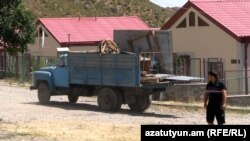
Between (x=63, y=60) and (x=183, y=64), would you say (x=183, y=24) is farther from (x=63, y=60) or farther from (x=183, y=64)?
(x=63, y=60)

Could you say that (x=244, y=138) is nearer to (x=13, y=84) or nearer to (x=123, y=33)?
(x=123, y=33)

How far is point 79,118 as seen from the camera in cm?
2173

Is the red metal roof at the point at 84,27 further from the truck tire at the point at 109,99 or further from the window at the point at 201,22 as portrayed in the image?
the truck tire at the point at 109,99

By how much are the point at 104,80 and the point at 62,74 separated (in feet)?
7.69

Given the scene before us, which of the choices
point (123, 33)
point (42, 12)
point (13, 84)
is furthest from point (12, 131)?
point (42, 12)

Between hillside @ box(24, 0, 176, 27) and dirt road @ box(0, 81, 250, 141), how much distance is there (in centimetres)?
5258

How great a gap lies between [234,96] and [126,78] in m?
7.82

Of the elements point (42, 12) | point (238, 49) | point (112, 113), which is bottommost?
point (112, 113)

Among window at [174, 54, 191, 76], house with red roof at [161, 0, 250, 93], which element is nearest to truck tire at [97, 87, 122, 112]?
A: house with red roof at [161, 0, 250, 93]

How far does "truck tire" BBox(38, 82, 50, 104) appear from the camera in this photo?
26734 mm

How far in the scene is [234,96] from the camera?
97.5 feet

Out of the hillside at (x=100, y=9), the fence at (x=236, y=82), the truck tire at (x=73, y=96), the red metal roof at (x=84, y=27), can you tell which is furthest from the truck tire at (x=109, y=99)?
the hillside at (x=100, y=9)

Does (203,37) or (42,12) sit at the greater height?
(42,12)

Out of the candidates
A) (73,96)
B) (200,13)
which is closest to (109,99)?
(73,96)
